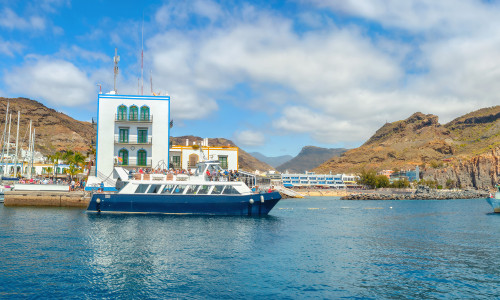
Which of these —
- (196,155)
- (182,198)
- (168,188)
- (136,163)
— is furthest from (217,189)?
(196,155)

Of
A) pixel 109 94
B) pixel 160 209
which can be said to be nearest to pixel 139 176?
pixel 160 209

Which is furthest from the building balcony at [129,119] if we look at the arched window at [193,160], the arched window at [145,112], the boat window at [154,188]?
the boat window at [154,188]

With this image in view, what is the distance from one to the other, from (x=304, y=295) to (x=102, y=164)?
47.4 m

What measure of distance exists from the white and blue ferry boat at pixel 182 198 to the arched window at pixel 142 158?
52.8 ft

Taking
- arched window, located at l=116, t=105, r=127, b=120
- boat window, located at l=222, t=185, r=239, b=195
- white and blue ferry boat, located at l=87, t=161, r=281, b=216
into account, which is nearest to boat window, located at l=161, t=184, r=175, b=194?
white and blue ferry boat, located at l=87, t=161, r=281, b=216

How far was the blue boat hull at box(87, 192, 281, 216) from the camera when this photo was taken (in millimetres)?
39406

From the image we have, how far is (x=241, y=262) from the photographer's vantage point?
19.4 metres

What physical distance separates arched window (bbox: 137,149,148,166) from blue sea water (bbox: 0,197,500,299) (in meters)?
24.2

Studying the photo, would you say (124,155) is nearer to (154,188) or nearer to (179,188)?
(154,188)

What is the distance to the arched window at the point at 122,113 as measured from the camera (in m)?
56.1

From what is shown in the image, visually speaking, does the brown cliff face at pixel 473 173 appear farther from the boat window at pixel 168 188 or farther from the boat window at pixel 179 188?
the boat window at pixel 168 188

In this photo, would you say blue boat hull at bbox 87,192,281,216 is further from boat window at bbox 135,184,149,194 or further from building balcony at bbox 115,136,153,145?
building balcony at bbox 115,136,153,145

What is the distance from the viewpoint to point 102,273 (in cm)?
1705

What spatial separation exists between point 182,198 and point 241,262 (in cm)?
2097
